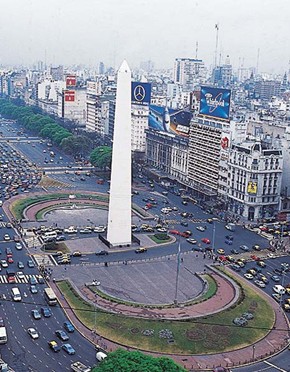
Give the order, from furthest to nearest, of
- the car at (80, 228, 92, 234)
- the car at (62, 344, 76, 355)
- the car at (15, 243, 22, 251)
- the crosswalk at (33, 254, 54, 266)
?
the car at (80, 228, 92, 234)
the car at (15, 243, 22, 251)
the crosswalk at (33, 254, 54, 266)
the car at (62, 344, 76, 355)

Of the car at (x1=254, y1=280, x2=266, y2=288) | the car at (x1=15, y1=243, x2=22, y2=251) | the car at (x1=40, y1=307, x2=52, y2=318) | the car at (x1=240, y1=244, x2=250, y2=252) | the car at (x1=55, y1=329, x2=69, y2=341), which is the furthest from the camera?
the car at (x1=240, y1=244, x2=250, y2=252)

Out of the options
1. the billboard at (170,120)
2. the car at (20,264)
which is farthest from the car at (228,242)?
→ the billboard at (170,120)

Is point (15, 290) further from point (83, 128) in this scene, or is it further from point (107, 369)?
point (83, 128)

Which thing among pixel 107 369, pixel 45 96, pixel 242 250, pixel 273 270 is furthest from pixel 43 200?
pixel 45 96

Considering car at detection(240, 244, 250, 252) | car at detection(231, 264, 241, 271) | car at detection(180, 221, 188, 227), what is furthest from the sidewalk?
car at detection(180, 221, 188, 227)

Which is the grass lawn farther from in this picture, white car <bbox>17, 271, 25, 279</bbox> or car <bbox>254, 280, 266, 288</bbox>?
white car <bbox>17, 271, 25, 279</bbox>

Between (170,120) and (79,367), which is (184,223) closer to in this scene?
(170,120)
